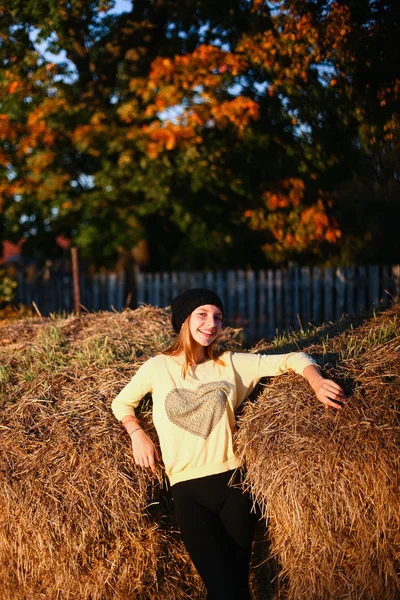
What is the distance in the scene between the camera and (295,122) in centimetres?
742

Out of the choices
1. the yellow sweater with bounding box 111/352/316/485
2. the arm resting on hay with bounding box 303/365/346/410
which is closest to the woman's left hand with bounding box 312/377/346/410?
the arm resting on hay with bounding box 303/365/346/410

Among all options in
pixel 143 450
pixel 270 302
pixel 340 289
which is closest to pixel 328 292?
pixel 340 289

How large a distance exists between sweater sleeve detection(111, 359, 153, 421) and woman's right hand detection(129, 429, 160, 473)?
13cm

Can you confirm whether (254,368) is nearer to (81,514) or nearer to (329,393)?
(329,393)

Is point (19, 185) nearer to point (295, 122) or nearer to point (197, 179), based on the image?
point (197, 179)

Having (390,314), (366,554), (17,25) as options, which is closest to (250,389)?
(366,554)

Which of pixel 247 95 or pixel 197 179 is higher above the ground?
pixel 247 95

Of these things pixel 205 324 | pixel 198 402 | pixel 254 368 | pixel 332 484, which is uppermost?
pixel 205 324

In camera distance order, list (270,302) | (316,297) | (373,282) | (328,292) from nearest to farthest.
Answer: (373,282)
(328,292)
(316,297)
(270,302)

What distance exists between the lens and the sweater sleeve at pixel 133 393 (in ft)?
10.4

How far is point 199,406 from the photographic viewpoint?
3.02 metres

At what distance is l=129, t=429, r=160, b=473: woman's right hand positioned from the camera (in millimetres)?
3053

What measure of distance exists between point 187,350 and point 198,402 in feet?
0.94

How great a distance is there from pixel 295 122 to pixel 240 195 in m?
5.48
